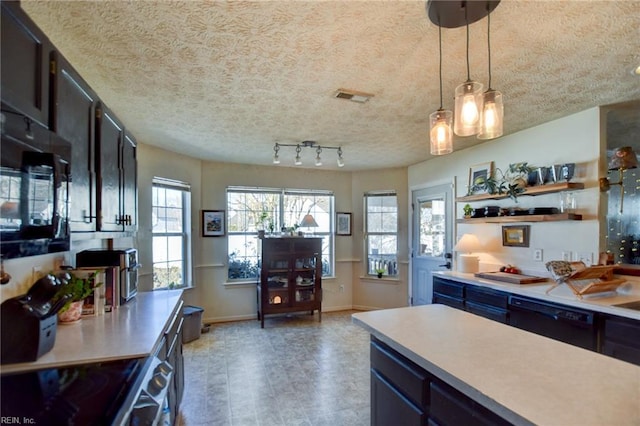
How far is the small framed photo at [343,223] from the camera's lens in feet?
18.4

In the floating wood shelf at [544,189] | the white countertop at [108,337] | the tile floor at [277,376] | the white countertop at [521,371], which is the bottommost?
the tile floor at [277,376]

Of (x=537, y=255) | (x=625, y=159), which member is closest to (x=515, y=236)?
(x=537, y=255)

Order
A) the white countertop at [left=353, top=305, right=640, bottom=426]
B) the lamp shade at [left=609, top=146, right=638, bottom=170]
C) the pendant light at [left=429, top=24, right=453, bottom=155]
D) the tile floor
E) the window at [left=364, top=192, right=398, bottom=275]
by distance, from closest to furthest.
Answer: the white countertop at [left=353, top=305, right=640, bottom=426]
the pendant light at [left=429, top=24, right=453, bottom=155]
the tile floor
the lamp shade at [left=609, top=146, right=638, bottom=170]
the window at [left=364, top=192, right=398, bottom=275]

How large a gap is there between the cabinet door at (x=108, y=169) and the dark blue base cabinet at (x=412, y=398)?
5.93 ft

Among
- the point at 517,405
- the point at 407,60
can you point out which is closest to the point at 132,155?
the point at 407,60

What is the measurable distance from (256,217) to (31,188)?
13.4ft

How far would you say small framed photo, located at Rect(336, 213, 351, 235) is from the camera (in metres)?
5.62

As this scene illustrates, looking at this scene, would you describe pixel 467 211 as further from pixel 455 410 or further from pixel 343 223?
pixel 455 410

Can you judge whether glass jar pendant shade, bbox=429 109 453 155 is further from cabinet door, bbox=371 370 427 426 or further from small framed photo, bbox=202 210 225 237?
small framed photo, bbox=202 210 225 237

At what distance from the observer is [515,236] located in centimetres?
347

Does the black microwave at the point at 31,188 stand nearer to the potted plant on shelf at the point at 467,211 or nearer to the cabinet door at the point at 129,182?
the cabinet door at the point at 129,182

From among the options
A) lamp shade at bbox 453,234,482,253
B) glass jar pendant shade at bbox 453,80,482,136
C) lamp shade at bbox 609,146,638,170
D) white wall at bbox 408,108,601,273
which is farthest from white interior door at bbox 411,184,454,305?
glass jar pendant shade at bbox 453,80,482,136

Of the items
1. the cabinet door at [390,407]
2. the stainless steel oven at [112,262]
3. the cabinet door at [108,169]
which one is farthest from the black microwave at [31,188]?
the cabinet door at [390,407]

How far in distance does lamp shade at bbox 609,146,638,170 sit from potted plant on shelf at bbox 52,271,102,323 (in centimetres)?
401
